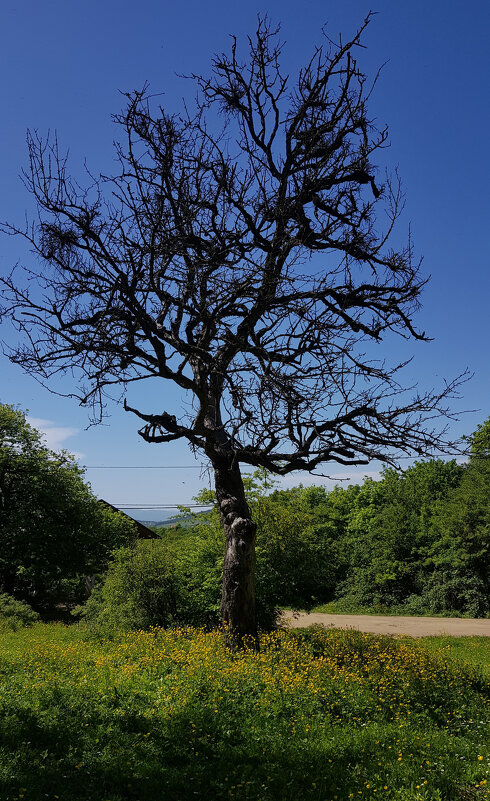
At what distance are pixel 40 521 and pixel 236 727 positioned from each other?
857 inches

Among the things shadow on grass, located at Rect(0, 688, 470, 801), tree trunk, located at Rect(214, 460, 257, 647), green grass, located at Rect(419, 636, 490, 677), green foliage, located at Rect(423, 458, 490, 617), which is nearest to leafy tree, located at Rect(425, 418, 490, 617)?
green foliage, located at Rect(423, 458, 490, 617)

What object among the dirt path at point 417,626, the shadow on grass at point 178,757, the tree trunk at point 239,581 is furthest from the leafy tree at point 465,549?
the shadow on grass at point 178,757

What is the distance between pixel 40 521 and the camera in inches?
1027

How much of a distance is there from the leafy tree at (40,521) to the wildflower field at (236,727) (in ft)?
55.1

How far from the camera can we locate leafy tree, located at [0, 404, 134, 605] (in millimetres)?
25344

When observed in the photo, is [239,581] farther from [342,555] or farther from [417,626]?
[342,555]

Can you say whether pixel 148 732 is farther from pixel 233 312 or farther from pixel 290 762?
pixel 233 312

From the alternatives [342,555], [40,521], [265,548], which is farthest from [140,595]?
[342,555]

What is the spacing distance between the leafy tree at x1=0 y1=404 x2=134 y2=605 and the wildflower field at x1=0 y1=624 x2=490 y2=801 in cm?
1679

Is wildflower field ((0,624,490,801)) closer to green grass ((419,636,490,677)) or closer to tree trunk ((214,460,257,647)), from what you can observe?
tree trunk ((214,460,257,647))

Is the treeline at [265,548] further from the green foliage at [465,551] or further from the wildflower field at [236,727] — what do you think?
the wildflower field at [236,727]

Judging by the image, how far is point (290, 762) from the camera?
5.90m

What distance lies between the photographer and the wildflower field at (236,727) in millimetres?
5473

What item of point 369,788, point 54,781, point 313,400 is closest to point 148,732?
point 54,781
